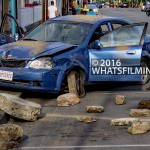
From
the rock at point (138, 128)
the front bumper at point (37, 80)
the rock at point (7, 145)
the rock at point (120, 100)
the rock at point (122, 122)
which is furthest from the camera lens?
the rock at point (120, 100)

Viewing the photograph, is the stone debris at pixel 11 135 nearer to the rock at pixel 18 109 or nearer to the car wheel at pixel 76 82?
the rock at pixel 18 109

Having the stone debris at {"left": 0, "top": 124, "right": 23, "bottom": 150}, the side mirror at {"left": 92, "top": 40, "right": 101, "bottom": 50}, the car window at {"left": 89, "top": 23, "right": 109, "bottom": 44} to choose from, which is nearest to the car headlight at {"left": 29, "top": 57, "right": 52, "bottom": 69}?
the side mirror at {"left": 92, "top": 40, "right": 101, "bottom": 50}

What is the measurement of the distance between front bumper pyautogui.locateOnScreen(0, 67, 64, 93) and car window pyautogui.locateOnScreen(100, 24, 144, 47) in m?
1.43

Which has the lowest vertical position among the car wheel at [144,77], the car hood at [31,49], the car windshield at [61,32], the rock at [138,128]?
the car wheel at [144,77]

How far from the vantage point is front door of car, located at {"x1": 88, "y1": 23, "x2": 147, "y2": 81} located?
9664mm

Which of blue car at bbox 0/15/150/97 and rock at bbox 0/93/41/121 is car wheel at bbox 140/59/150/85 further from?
rock at bbox 0/93/41/121

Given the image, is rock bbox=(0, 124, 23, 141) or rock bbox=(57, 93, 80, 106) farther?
rock bbox=(57, 93, 80, 106)

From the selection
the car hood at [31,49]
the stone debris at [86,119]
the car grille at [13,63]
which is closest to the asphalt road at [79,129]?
the stone debris at [86,119]

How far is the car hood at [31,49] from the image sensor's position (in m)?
8.94

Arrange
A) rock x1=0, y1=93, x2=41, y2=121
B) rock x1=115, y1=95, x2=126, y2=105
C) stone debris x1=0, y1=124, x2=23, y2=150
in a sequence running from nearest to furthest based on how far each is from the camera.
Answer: stone debris x1=0, y1=124, x2=23, y2=150 → rock x1=0, y1=93, x2=41, y2=121 → rock x1=115, y1=95, x2=126, y2=105

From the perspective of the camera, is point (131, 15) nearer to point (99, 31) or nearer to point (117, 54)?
point (99, 31)

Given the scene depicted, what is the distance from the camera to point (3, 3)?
2333 centimetres

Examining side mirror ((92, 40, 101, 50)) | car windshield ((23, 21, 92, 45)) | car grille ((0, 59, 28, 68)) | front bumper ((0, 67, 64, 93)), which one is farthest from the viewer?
car windshield ((23, 21, 92, 45))

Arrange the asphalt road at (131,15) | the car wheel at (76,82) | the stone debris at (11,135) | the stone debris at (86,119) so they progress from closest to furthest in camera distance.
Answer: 1. the stone debris at (11,135)
2. the stone debris at (86,119)
3. the car wheel at (76,82)
4. the asphalt road at (131,15)
